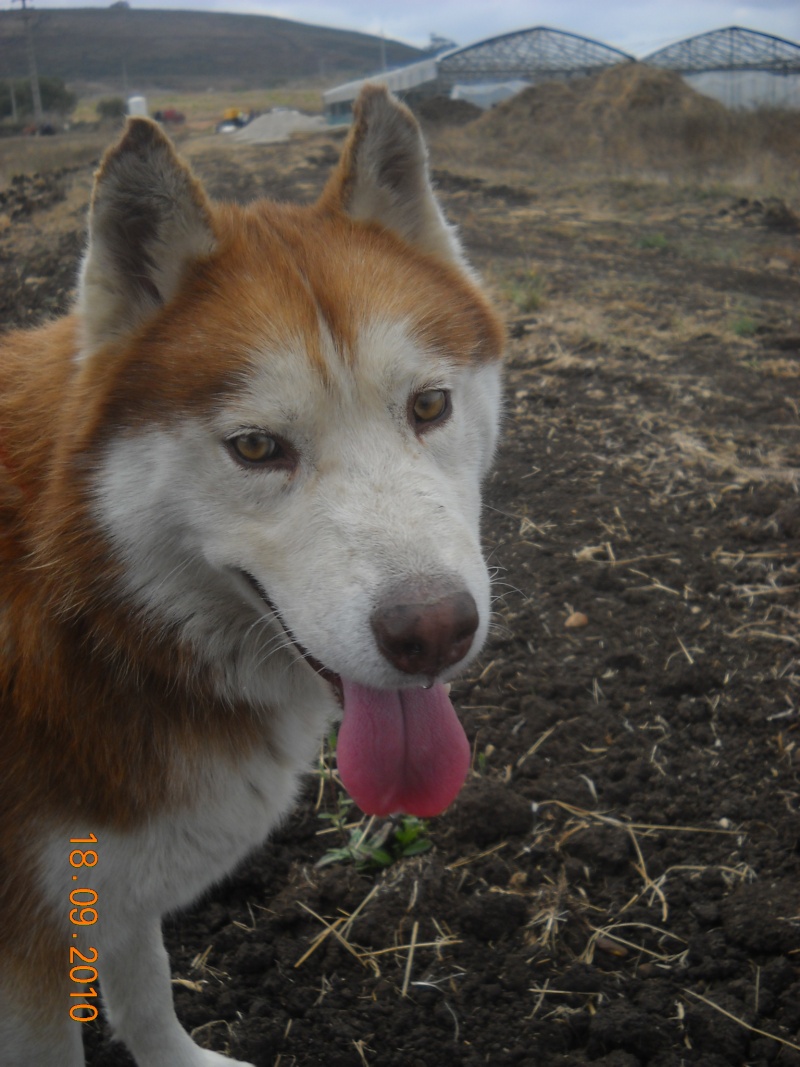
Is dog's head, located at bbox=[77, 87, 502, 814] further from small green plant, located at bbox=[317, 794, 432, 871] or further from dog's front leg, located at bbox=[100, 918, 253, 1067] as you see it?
small green plant, located at bbox=[317, 794, 432, 871]

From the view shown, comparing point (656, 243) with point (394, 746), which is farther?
point (656, 243)

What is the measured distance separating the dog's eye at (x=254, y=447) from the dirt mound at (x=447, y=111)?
26.6m

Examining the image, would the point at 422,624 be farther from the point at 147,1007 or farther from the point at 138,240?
the point at 147,1007

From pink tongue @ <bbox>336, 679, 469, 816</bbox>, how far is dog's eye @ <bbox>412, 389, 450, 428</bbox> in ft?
2.17

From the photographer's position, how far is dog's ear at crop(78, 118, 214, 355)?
1.97 m

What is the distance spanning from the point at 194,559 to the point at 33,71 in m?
10.1

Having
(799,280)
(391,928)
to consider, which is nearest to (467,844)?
(391,928)

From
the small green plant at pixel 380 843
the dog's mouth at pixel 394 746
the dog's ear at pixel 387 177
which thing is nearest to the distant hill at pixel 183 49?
the dog's ear at pixel 387 177

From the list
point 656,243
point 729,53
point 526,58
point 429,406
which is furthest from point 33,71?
point 526,58

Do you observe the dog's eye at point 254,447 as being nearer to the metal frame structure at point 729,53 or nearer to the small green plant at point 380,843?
the small green plant at point 380,843

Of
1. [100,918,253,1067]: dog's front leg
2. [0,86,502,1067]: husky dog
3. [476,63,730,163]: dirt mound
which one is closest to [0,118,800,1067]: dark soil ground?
[100,918,253,1067]: dog's front leg

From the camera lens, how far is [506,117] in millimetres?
23750

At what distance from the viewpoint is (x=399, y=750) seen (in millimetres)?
2023

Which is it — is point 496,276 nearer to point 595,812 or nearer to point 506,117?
point 595,812
